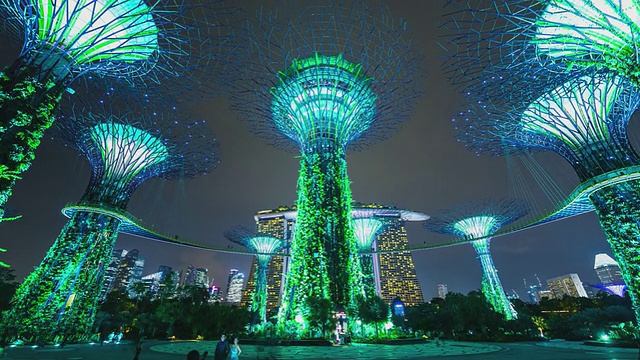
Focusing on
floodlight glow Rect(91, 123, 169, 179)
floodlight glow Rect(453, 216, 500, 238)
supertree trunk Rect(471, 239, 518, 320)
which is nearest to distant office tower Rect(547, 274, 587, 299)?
supertree trunk Rect(471, 239, 518, 320)

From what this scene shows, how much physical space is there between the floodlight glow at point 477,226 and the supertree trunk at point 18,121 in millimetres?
39917

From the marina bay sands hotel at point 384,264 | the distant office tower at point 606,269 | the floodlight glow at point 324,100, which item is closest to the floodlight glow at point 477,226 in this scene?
the floodlight glow at point 324,100

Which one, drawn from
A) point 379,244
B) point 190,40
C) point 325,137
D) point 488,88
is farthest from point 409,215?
point 190,40

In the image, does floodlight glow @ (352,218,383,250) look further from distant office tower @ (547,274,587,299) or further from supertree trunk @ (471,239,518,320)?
distant office tower @ (547,274,587,299)

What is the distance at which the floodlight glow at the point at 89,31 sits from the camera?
11.2m

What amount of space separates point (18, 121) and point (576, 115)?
92.0ft

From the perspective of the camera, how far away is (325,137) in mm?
24922

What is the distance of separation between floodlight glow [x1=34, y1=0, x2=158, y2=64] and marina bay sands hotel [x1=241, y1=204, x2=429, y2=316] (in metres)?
72.8

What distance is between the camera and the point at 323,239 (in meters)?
22.0

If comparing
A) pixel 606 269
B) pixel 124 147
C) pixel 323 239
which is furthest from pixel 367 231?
pixel 606 269

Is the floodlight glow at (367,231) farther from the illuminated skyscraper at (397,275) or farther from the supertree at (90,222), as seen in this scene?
the illuminated skyscraper at (397,275)

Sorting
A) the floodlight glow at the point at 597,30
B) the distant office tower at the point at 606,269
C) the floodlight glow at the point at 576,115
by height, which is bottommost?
the floodlight glow at the point at 597,30

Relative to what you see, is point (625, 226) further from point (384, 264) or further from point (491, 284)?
point (384, 264)

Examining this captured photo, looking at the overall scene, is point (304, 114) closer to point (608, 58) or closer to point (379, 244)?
point (608, 58)
